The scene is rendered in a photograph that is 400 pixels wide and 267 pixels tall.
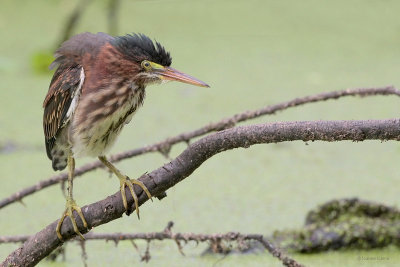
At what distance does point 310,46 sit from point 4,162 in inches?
89.8

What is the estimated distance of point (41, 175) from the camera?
12.1 feet

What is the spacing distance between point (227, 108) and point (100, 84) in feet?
6.87

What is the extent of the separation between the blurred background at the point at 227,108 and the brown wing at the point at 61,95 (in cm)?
67

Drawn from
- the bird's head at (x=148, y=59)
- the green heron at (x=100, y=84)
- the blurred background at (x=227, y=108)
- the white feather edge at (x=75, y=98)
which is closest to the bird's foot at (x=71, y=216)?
the green heron at (x=100, y=84)

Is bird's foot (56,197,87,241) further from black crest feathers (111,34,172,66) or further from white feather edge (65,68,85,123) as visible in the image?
black crest feathers (111,34,172,66)

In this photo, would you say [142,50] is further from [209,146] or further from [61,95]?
[209,146]

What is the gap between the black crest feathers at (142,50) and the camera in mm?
Result: 2291

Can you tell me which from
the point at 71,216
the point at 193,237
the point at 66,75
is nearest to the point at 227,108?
the point at 193,237

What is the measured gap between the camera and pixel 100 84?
2.35 meters

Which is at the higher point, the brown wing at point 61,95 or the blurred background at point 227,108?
the brown wing at point 61,95

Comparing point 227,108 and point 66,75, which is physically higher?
point 66,75

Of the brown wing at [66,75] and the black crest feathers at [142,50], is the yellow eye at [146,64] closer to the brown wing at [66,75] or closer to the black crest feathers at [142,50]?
the black crest feathers at [142,50]

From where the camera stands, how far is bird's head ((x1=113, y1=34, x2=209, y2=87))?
90.1 inches

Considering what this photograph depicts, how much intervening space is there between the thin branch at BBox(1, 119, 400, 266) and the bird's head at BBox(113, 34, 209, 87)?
16.6 inches
